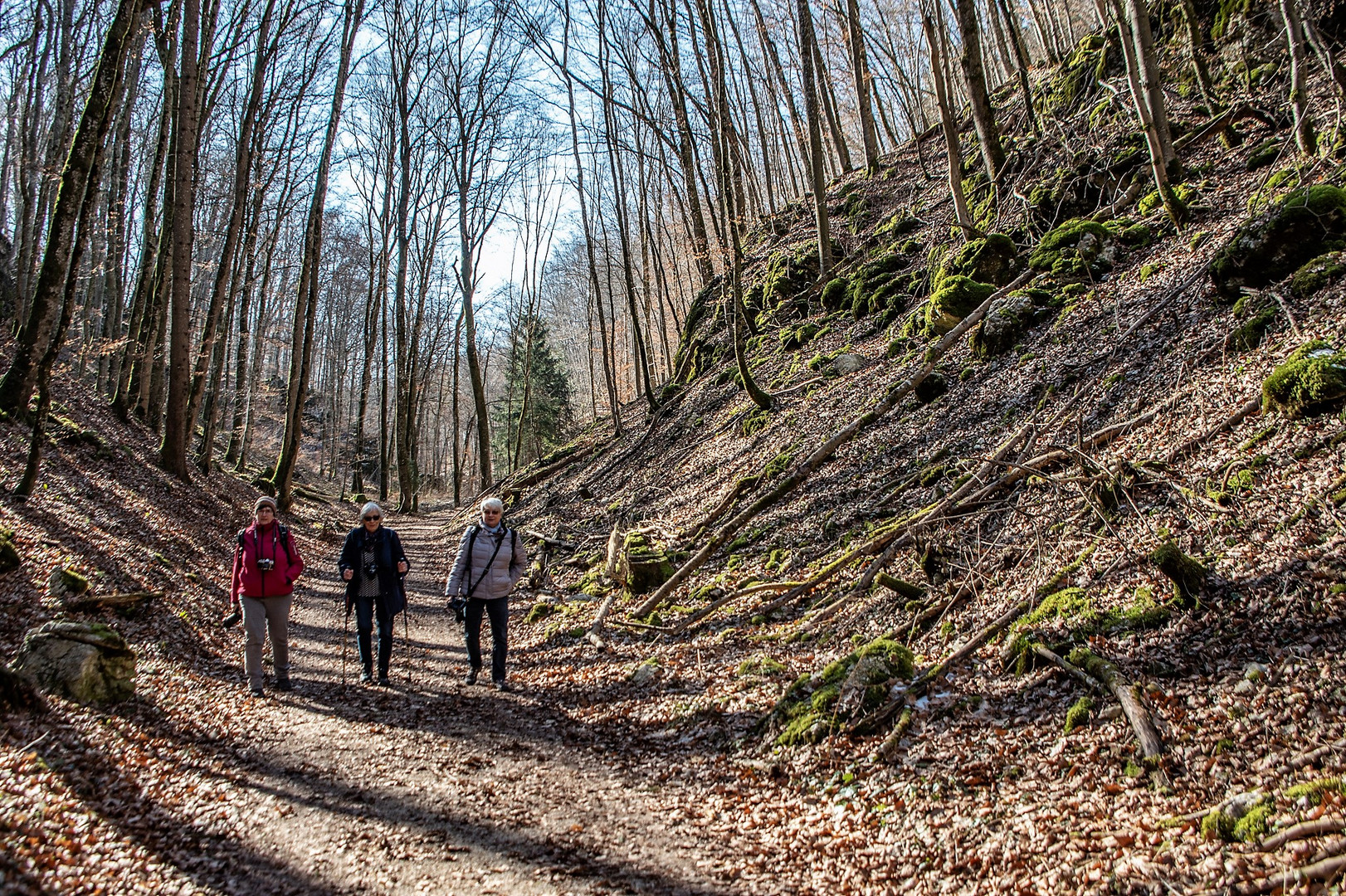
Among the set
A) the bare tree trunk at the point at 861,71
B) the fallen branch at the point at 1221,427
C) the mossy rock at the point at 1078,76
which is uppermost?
the bare tree trunk at the point at 861,71

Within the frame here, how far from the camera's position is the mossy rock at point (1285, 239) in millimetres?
6621

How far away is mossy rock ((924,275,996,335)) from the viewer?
10812mm

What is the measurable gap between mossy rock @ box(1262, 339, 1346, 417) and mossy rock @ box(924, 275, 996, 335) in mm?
5456

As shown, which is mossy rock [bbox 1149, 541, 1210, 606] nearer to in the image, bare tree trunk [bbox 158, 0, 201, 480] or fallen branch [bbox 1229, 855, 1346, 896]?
fallen branch [bbox 1229, 855, 1346, 896]

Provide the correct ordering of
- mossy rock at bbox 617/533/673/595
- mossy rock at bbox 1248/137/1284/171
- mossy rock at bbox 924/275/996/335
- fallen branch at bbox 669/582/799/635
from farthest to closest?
1. mossy rock at bbox 924/275/996/335
2. mossy rock at bbox 617/533/673/595
3. mossy rock at bbox 1248/137/1284/171
4. fallen branch at bbox 669/582/799/635

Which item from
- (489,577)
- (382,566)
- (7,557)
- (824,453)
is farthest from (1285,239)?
(7,557)

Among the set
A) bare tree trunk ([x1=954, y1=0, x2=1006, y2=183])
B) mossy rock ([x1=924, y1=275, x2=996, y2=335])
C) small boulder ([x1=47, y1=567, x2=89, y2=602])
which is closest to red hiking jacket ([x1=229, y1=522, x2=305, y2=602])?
small boulder ([x1=47, y1=567, x2=89, y2=602])

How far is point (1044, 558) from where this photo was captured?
5723 millimetres

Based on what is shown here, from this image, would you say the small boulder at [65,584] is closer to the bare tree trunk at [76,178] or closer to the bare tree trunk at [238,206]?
the bare tree trunk at [76,178]

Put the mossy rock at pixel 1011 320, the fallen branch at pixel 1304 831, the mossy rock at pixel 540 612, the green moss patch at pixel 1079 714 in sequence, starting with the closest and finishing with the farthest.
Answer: the fallen branch at pixel 1304 831, the green moss patch at pixel 1079 714, the mossy rock at pixel 1011 320, the mossy rock at pixel 540 612

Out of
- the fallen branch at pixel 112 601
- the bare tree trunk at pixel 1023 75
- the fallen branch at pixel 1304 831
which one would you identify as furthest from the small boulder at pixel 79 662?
→ the bare tree trunk at pixel 1023 75

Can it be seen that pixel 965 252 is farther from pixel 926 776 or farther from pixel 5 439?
pixel 5 439

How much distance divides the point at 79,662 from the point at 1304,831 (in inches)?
293

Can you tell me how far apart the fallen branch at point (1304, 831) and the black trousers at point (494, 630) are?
5894mm
